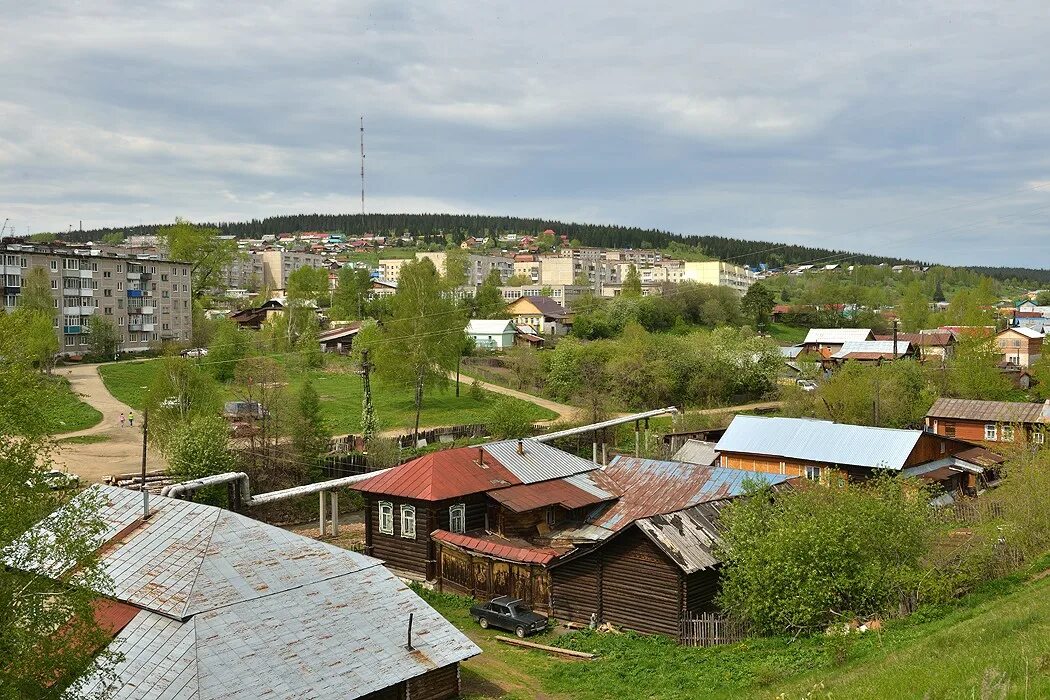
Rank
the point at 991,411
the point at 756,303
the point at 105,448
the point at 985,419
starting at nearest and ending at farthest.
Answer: the point at 105,448 → the point at 985,419 → the point at 991,411 → the point at 756,303

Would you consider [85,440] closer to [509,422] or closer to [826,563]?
[509,422]

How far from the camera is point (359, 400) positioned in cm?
5394

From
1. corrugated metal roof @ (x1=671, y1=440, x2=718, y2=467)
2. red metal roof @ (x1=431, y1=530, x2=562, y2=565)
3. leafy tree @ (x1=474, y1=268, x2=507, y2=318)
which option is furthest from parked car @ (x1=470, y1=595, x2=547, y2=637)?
leafy tree @ (x1=474, y1=268, x2=507, y2=318)

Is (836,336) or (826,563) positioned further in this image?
(836,336)

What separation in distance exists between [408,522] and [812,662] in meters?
13.6

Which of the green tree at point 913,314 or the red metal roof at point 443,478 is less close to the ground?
the green tree at point 913,314

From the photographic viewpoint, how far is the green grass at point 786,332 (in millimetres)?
98031

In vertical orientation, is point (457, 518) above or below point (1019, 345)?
below

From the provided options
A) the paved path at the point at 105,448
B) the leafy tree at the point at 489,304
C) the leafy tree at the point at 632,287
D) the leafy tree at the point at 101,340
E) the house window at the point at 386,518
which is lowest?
the paved path at the point at 105,448

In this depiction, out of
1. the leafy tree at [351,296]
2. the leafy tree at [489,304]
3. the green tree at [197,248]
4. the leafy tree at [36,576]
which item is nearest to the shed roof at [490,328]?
the leafy tree at [489,304]

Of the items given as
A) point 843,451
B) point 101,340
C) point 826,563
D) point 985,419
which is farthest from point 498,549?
point 101,340

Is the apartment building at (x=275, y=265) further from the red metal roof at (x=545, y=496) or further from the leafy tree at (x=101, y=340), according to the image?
the red metal roof at (x=545, y=496)

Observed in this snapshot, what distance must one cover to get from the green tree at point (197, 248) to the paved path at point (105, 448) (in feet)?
94.3

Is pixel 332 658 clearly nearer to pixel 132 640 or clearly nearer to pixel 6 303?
pixel 132 640
